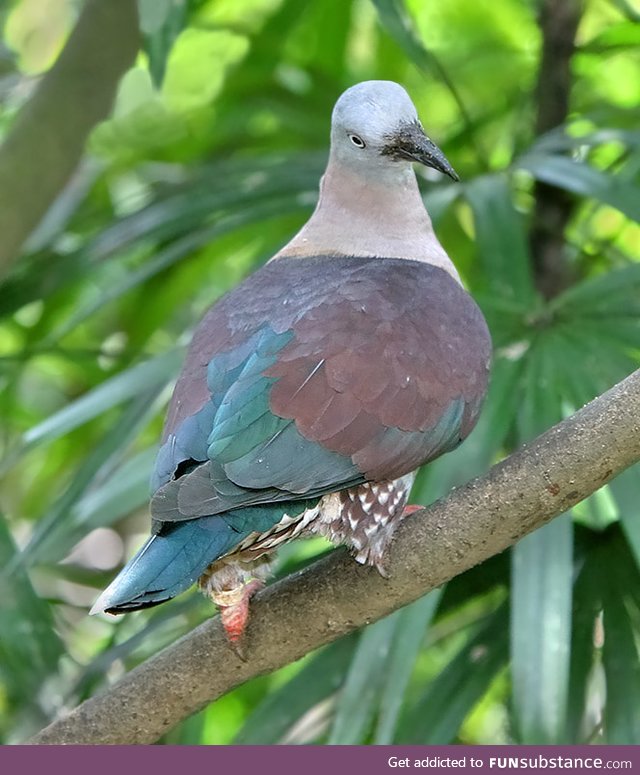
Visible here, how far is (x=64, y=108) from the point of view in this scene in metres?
2.41

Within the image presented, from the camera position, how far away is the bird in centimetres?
155

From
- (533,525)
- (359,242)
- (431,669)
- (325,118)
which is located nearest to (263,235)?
(325,118)

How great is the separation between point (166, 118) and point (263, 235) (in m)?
0.48

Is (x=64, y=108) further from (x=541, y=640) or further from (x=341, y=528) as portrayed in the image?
(x=541, y=640)

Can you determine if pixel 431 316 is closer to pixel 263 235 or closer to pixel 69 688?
pixel 69 688

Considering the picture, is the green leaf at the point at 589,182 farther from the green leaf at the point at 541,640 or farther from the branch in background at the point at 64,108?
the branch in background at the point at 64,108

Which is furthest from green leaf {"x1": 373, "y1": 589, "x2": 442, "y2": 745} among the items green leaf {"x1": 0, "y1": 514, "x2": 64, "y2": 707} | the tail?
green leaf {"x1": 0, "y1": 514, "x2": 64, "y2": 707}

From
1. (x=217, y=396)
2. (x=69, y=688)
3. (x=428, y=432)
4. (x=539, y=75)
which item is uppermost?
(x=217, y=396)

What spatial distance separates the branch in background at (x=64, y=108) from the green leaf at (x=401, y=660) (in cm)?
113

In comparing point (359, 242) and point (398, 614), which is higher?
point (359, 242)

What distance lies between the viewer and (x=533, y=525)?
154 cm

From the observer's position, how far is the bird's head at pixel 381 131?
1.91 meters

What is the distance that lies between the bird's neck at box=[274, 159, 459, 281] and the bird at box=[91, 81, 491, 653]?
0.05 m

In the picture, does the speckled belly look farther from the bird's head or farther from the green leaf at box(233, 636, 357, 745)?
the bird's head
